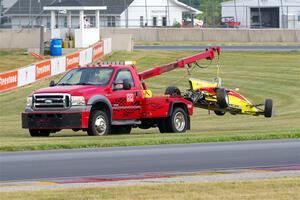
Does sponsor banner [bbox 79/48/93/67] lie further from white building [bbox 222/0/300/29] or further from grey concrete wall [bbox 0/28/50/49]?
white building [bbox 222/0/300/29]

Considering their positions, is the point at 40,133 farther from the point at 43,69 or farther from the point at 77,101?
the point at 43,69

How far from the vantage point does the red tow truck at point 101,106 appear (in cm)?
2612

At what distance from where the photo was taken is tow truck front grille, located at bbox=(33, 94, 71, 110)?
26.1m

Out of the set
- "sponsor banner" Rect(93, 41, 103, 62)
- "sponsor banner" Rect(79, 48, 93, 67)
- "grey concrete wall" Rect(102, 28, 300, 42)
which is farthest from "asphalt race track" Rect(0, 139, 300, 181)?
"grey concrete wall" Rect(102, 28, 300, 42)

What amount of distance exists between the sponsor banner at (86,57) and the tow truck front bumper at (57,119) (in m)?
28.2

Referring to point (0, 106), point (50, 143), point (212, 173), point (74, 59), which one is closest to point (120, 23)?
point (74, 59)

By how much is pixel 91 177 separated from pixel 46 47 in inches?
1911

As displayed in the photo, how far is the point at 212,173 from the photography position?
57.5 feet

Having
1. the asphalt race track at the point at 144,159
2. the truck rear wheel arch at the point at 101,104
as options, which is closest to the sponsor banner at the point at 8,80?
the truck rear wheel arch at the point at 101,104

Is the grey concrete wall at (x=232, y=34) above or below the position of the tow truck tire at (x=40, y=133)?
above

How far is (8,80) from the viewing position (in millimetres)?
45156

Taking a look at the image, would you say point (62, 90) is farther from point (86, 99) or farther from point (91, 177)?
point (91, 177)

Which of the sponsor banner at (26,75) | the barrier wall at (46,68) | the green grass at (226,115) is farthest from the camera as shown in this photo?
the sponsor banner at (26,75)

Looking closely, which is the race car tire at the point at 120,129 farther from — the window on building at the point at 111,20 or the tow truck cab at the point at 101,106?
the window on building at the point at 111,20
